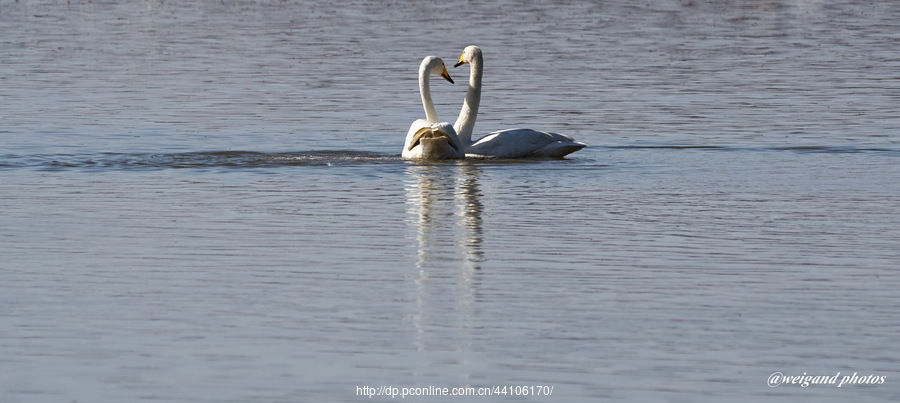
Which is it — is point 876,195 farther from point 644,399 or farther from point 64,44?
point 64,44

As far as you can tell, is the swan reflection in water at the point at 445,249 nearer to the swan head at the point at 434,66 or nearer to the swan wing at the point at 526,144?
the swan wing at the point at 526,144

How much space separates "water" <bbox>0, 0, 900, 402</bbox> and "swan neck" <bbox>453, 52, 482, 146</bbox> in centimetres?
85

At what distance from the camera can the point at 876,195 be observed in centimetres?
1503

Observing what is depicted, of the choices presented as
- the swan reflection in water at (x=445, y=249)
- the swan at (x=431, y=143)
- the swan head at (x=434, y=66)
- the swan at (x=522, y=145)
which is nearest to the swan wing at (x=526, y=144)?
the swan at (x=522, y=145)

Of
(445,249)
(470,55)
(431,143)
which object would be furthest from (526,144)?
(445,249)

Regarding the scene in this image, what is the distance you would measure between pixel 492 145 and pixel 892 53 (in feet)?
56.4

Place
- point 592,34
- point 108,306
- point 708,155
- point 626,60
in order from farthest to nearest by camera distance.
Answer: point 592,34 → point 626,60 → point 708,155 → point 108,306

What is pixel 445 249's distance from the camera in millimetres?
12062

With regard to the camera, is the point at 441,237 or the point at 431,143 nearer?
the point at 441,237

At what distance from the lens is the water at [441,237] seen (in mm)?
8562

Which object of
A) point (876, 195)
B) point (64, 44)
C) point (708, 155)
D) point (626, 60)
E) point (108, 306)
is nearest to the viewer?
point (108, 306)

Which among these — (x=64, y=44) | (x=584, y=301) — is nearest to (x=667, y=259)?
(x=584, y=301)

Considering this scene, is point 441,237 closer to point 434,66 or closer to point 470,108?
point 470,108

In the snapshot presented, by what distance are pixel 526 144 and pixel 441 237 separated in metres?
6.03
